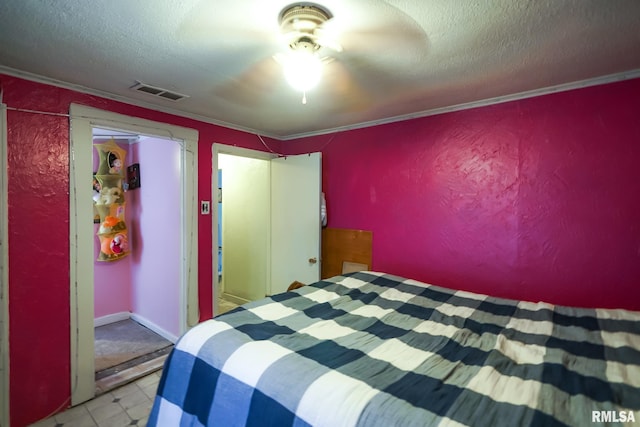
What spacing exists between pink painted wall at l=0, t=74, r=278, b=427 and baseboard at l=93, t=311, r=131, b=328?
5.11ft

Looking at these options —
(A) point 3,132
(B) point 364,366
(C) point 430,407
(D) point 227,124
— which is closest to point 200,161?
(D) point 227,124

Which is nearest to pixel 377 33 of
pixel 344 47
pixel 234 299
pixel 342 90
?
pixel 344 47

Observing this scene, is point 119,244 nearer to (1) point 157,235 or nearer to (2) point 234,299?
(1) point 157,235

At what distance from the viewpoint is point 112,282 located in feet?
11.5

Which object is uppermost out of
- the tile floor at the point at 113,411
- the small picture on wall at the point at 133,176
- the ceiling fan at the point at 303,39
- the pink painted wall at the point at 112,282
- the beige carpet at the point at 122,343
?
the ceiling fan at the point at 303,39

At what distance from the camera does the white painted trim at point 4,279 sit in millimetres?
1749

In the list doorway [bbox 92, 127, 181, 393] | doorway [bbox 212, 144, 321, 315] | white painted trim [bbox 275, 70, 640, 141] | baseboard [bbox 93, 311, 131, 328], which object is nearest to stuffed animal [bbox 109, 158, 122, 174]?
doorway [bbox 92, 127, 181, 393]

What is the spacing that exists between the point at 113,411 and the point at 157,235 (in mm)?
1630

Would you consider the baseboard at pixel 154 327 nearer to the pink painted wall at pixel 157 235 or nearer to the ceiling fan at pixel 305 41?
the pink painted wall at pixel 157 235

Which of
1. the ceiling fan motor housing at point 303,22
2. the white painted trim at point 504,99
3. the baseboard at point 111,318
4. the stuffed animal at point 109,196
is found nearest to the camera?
the ceiling fan motor housing at point 303,22

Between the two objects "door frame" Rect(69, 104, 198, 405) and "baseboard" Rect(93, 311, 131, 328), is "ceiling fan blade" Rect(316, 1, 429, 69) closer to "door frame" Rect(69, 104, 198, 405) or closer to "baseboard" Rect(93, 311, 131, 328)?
"door frame" Rect(69, 104, 198, 405)

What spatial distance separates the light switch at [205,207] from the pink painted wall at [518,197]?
1.54 m

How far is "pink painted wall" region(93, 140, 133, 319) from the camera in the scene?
11.1 ft

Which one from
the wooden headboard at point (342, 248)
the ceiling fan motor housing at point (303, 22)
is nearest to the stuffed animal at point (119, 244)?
the wooden headboard at point (342, 248)
